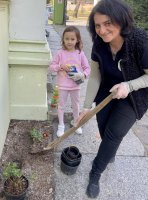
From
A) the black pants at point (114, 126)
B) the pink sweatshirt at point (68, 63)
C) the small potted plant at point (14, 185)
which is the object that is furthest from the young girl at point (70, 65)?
the small potted plant at point (14, 185)

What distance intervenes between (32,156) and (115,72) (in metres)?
1.30

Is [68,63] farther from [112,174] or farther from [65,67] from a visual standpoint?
[112,174]

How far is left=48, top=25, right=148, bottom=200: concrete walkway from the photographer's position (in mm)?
2918

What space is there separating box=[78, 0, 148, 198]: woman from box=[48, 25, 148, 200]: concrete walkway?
151 mm

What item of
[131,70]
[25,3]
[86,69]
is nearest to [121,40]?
[131,70]

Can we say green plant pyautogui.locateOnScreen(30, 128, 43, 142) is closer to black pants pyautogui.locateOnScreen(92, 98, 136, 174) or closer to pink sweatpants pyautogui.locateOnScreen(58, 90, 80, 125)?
pink sweatpants pyautogui.locateOnScreen(58, 90, 80, 125)

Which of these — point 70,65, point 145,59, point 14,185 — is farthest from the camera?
point 70,65

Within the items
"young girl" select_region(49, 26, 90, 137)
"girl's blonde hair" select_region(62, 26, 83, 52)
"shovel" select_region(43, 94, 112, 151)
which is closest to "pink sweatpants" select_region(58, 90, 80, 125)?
"young girl" select_region(49, 26, 90, 137)

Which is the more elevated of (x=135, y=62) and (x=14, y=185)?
(x=135, y=62)

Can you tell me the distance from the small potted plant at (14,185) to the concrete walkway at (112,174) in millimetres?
360

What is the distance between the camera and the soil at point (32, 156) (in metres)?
2.82

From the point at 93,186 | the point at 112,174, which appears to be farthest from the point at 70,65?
the point at 93,186

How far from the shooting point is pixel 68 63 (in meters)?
3.64

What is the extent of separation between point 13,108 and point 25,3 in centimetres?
126
